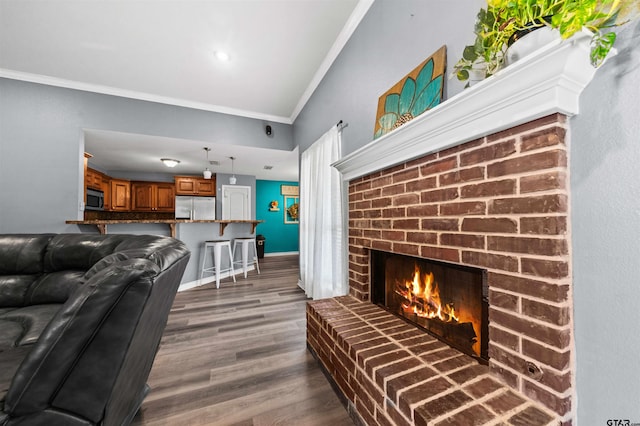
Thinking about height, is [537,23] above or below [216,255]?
above

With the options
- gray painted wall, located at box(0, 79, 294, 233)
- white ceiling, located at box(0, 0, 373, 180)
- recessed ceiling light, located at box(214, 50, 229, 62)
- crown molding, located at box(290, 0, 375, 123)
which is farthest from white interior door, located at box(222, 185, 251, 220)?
recessed ceiling light, located at box(214, 50, 229, 62)

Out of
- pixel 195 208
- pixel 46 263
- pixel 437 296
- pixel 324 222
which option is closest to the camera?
pixel 437 296

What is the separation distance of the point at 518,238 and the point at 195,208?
6464 mm

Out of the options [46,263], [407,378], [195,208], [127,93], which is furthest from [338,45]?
[195,208]

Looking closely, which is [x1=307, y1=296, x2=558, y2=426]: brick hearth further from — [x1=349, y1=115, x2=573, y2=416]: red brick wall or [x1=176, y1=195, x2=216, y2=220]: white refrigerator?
[x1=176, y1=195, x2=216, y2=220]: white refrigerator

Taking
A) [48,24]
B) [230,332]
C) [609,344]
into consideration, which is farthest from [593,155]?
[48,24]

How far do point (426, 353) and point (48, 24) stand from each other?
12.9 feet

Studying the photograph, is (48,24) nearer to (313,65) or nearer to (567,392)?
(313,65)

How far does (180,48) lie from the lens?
8.04 feet

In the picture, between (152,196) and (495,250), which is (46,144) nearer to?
(152,196)

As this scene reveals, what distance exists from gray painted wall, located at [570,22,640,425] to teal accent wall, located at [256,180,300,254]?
6700 mm

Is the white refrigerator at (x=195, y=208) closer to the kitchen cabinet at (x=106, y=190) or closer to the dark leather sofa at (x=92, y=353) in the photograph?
the kitchen cabinet at (x=106, y=190)

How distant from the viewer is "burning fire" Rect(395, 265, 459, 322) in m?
1.34

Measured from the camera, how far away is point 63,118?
3002mm
